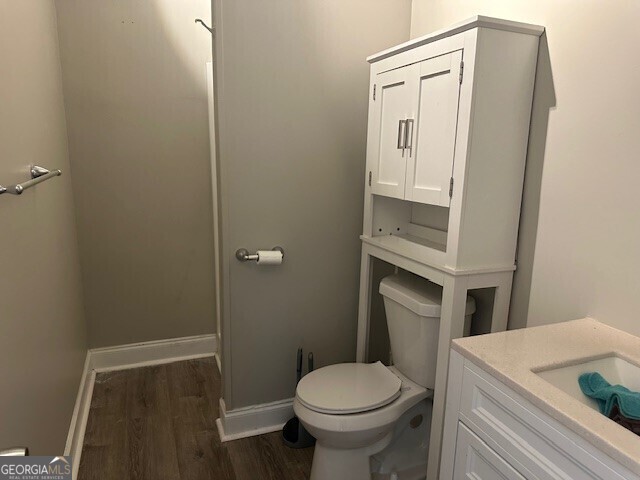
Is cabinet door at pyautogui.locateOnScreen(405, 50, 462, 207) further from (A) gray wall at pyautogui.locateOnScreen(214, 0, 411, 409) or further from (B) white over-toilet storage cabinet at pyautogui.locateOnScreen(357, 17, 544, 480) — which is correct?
(A) gray wall at pyautogui.locateOnScreen(214, 0, 411, 409)

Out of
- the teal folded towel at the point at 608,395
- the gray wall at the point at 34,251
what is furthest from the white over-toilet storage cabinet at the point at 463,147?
the gray wall at the point at 34,251

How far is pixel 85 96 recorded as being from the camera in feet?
8.00

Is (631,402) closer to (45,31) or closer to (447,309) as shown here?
(447,309)

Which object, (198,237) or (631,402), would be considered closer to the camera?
(631,402)

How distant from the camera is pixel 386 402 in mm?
1699

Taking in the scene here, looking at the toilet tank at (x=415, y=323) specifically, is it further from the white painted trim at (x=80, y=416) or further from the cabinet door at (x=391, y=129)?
the white painted trim at (x=80, y=416)

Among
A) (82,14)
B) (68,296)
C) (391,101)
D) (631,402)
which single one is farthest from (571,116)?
(82,14)

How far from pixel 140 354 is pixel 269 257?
4.61 ft

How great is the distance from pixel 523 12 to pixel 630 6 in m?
0.38

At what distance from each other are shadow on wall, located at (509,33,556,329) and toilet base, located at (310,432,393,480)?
753mm

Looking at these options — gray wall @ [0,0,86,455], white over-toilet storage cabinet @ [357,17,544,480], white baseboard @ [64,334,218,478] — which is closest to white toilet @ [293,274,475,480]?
white over-toilet storage cabinet @ [357,17,544,480]

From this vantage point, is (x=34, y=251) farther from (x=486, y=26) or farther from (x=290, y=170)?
(x=486, y=26)

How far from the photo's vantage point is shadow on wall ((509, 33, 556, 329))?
1.47m

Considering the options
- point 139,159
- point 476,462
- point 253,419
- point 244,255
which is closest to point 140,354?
point 253,419
